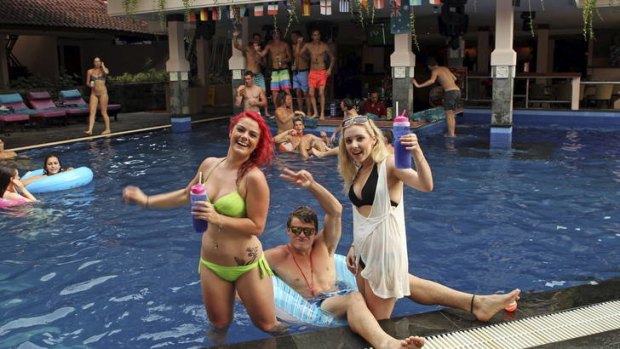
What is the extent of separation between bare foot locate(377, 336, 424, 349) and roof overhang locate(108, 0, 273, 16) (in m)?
11.5

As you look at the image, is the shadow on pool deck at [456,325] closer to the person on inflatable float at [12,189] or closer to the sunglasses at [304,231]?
the sunglasses at [304,231]

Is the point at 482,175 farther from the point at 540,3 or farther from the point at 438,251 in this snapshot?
the point at 540,3

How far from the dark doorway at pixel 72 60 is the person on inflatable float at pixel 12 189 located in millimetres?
16518

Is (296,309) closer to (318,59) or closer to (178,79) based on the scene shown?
(318,59)

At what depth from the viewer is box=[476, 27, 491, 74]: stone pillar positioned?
2228cm

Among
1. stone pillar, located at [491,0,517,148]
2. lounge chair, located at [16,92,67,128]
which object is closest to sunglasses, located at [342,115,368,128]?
stone pillar, located at [491,0,517,148]

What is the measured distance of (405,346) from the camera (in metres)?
3.47

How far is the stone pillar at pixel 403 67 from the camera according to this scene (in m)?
14.0

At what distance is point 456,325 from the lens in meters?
4.01

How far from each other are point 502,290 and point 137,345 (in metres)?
3.15

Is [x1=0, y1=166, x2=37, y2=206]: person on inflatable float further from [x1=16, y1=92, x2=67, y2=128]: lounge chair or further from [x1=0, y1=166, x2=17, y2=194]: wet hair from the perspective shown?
[x1=16, y1=92, x2=67, y2=128]: lounge chair

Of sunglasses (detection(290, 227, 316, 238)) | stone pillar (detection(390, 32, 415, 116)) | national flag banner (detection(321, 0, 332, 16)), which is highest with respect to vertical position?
national flag banner (detection(321, 0, 332, 16))

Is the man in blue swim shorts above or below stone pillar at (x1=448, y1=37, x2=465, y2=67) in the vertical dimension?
below

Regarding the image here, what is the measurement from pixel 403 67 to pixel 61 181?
7960 millimetres
